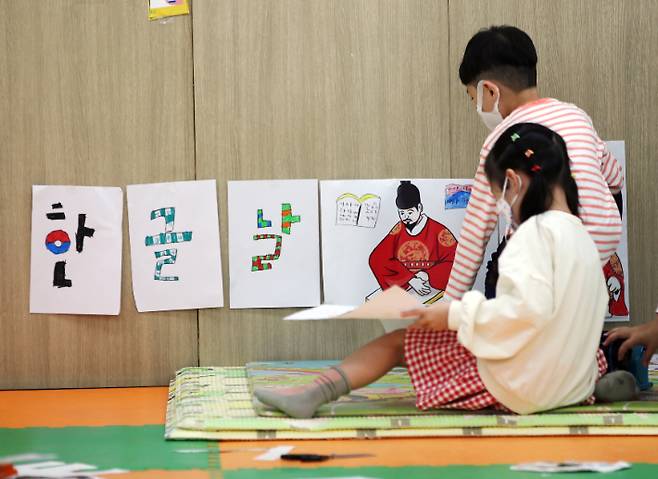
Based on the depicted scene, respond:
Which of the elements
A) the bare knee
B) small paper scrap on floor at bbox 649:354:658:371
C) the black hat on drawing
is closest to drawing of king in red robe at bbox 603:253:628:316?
small paper scrap on floor at bbox 649:354:658:371

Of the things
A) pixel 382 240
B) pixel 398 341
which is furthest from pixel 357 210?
pixel 398 341

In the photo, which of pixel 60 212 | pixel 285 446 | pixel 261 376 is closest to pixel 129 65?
pixel 60 212

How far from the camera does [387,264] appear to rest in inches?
93.8

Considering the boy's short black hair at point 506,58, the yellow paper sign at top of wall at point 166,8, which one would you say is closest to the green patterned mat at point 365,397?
the boy's short black hair at point 506,58

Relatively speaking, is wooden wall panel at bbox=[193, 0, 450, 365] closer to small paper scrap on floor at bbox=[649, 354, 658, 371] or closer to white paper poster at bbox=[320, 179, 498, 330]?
white paper poster at bbox=[320, 179, 498, 330]

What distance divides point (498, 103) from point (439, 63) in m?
0.32

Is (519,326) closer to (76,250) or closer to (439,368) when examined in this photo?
(439,368)

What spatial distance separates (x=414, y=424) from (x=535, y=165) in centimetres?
52

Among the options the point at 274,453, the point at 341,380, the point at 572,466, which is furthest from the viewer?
the point at 341,380

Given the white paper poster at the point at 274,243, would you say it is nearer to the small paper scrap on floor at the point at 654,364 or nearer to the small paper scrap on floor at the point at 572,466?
the small paper scrap on floor at the point at 654,364

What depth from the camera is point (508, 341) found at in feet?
5.41

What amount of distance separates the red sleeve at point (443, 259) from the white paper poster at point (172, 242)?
55 cm

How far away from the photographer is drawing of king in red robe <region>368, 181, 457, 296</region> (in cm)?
238

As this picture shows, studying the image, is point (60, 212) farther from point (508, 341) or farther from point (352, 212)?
point (508, 341)
